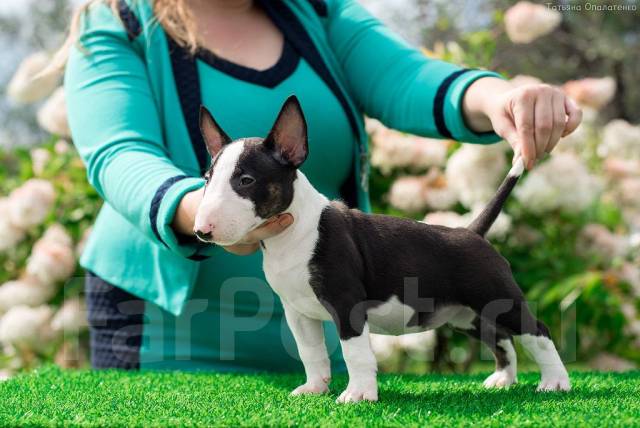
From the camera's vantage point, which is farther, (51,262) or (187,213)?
(51,262)

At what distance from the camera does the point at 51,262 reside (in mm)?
3900

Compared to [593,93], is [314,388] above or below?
below

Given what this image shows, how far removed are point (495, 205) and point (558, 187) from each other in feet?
6.74

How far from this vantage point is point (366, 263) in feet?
5.43

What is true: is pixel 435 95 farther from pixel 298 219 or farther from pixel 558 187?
pixel 558 187

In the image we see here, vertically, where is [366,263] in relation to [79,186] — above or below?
above

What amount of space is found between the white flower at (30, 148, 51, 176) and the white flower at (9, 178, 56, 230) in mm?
485

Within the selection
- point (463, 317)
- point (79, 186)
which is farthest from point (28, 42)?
point (463, 317)

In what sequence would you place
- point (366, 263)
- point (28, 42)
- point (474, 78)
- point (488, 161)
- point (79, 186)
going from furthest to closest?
point (28, 42), point (79, 186), point (488, 161), point (474, 78), point (366, 263)

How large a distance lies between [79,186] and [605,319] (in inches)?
109

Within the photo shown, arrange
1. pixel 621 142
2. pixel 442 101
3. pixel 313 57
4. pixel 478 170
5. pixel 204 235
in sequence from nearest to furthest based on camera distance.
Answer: pixel 204 235, pixel 442 101, pixel 313 57, pixel 478 170, pixel 621 142

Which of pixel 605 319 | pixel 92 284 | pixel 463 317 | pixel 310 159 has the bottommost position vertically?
pixel 605 319

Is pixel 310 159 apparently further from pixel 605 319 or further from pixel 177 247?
pixel 605 319

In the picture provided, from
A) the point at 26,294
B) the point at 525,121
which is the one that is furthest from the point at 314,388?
the point at 26,294
